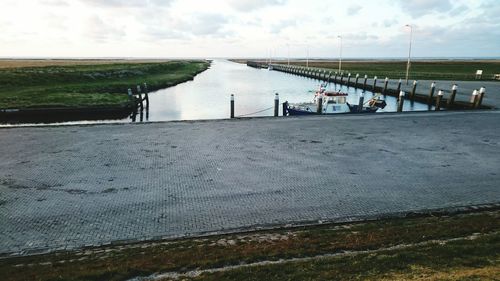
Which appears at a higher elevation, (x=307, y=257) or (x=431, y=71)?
(x=431, y=71)

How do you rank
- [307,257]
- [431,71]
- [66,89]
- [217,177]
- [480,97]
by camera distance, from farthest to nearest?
[431,71] < [66,89] < [480,97] < [217,177] < [307,257]

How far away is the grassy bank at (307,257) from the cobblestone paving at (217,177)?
85 cm

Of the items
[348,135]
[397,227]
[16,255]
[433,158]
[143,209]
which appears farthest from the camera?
[348,135]

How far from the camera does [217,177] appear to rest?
1155 centimetres

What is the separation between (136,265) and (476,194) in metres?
8.73

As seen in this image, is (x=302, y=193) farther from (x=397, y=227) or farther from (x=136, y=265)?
(x=136, y=265)

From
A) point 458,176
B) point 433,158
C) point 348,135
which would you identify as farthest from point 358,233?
point 348,135

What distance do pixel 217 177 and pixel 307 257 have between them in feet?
18.5

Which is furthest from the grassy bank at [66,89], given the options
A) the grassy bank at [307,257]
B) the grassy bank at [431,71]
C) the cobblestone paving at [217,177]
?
the grassy bank at [431,71]

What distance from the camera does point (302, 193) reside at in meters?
10.2

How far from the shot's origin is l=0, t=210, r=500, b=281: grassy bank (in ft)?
18.0

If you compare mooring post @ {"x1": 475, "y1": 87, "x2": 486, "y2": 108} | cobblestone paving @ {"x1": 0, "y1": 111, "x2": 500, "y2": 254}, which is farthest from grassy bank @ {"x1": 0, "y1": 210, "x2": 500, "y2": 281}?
mooring post @ {"x1": 475, "y1": 87, "x2": 486, "y2": 108}

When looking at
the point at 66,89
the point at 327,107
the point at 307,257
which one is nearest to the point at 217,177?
the point at 307,257

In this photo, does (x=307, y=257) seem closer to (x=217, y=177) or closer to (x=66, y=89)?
(x=217, y=177)
